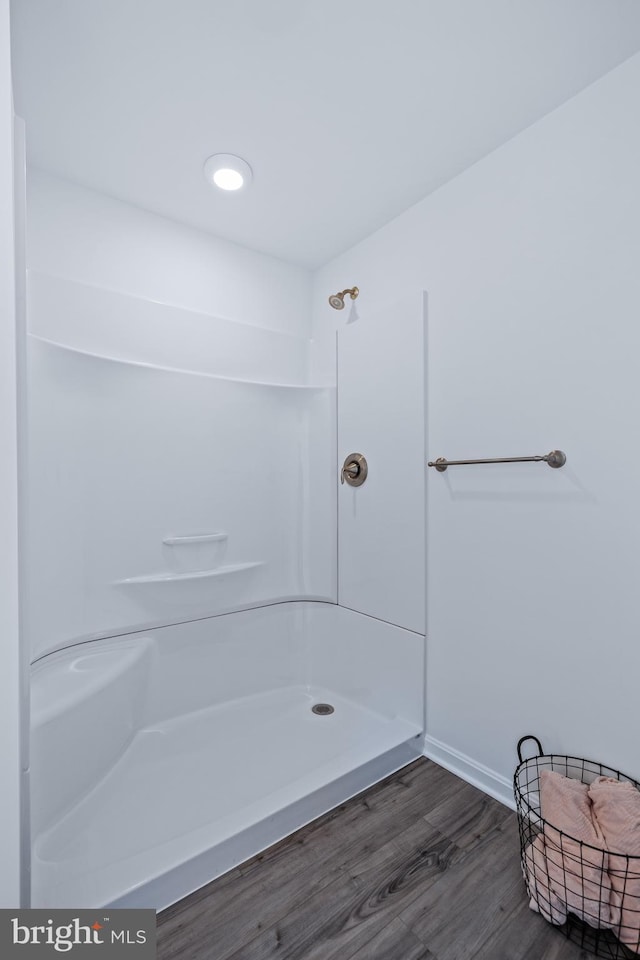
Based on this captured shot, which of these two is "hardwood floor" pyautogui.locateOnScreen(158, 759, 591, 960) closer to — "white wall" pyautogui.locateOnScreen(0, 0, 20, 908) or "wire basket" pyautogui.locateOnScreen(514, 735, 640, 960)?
"wire basket" pyautogui.locateOnScreen(514, 735, 640, 960)

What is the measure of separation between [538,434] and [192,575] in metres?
1.46

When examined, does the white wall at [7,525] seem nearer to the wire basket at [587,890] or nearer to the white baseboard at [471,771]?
the wire basket at [587,890]

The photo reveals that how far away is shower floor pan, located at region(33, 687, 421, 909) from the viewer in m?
1.10

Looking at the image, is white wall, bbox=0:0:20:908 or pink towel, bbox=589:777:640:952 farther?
pink towel, bbox=589:777:640:952

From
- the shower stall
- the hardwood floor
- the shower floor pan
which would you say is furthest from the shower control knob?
the hardwood floor

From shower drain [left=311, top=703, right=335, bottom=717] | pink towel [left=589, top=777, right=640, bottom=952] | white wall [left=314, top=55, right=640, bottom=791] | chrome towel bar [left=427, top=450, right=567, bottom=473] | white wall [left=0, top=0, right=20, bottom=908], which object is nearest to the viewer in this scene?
white wall [left=0, top=0, right=20, bottom=908]

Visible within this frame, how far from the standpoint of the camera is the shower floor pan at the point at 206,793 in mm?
1098

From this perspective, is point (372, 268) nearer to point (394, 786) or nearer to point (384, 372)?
point (384, 372)

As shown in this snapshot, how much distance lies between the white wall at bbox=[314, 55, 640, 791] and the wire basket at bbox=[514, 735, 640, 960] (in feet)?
0.89

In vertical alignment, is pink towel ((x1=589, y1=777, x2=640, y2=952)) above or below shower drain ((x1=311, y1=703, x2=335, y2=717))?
above

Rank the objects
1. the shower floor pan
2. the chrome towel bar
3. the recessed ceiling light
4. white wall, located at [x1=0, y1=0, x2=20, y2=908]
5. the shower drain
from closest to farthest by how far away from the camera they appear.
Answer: white wall, located at [x1=0, y1=0, x2=20, y2=908]
the shower floor pan
the chrome towel bar
the recessed ceiling light
the shower drain

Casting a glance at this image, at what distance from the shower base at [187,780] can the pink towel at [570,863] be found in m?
0.57

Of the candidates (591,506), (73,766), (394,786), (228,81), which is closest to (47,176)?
(228,81)

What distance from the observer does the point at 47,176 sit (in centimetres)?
168
